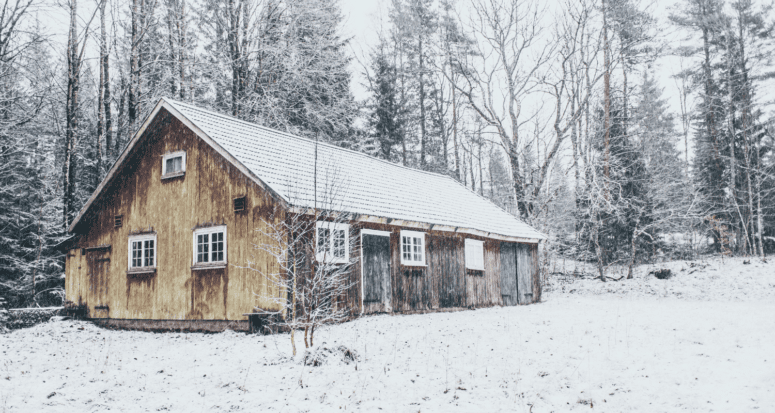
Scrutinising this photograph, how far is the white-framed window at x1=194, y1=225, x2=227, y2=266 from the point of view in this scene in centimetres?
1415

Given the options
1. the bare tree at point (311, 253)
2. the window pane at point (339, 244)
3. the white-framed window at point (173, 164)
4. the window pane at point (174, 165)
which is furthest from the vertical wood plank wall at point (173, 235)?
the window pane at point (339, 244)

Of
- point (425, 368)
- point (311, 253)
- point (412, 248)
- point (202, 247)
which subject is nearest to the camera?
point (425, 368)

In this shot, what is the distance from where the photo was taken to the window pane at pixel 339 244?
14.2 metres

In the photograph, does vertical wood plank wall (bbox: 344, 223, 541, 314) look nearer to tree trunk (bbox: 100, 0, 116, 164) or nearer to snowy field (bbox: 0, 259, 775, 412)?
snowy field (bbox: 0, 259, 775, 412)

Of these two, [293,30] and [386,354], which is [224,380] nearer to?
[386,354]

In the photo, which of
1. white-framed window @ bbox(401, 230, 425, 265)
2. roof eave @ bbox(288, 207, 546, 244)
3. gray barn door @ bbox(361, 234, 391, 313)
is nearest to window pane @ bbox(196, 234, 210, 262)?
roof eave @ bbox(288, 207, 546, 244)

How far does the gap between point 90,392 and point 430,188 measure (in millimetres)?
15024

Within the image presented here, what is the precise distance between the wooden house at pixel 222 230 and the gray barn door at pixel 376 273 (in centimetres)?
4

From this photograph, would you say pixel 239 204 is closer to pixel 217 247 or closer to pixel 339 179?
pixel 217 247

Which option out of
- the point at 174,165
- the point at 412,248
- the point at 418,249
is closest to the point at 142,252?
the point at 174,165

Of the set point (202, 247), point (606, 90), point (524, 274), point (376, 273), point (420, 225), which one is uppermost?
point (606, 90)

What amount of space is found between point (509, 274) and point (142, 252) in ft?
42.9

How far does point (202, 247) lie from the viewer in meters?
14.5

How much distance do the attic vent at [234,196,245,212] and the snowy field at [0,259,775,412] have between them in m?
3.11
